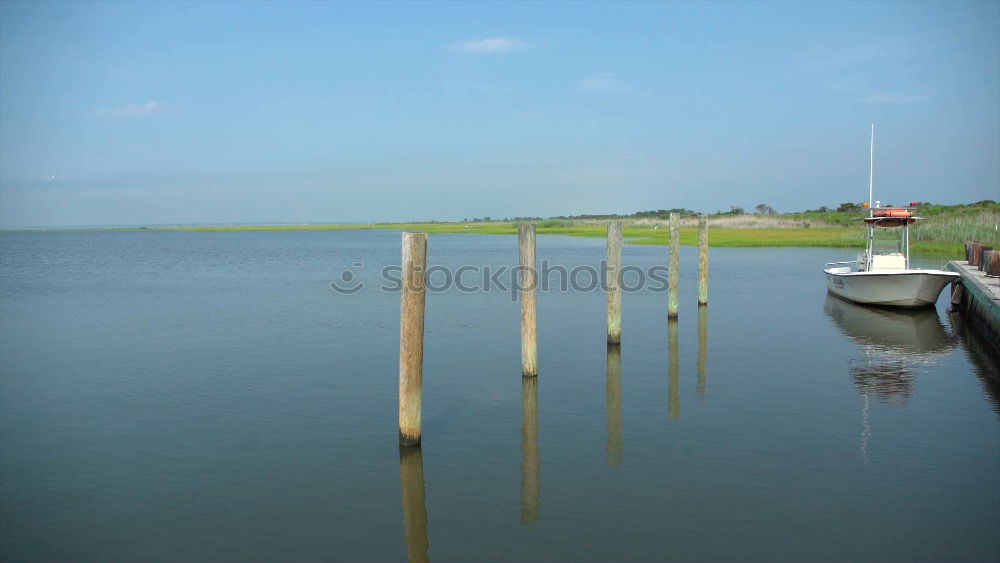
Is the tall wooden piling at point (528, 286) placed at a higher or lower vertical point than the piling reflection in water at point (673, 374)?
higher

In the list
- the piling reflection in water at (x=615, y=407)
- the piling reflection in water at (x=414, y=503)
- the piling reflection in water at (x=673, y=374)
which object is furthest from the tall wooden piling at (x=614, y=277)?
the piling reflection in water at (x=414, y=503)

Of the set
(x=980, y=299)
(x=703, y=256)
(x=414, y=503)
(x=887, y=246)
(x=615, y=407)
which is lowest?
(x=414, y=503)

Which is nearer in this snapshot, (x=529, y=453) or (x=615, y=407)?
(x=529, y=453)

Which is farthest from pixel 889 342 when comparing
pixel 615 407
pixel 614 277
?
pixel 615 407

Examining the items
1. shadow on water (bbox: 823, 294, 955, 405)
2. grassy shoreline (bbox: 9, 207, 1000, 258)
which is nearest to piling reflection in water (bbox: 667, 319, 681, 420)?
shadow on water (bbox: 823, 294, 955, 405)

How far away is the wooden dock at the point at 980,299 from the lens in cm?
1745

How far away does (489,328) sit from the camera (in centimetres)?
2120

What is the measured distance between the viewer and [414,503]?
8797mm

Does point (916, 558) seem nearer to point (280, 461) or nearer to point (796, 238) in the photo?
point (280, 461)

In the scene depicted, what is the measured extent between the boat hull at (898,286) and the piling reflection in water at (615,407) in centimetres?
1019

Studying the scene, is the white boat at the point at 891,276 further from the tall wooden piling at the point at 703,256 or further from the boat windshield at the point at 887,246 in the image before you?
the tall wooden piling at the point at 703,256

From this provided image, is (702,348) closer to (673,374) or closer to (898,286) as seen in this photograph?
(673,374)

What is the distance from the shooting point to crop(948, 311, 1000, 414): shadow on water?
14.0 meters

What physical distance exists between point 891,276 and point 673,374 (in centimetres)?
1122
